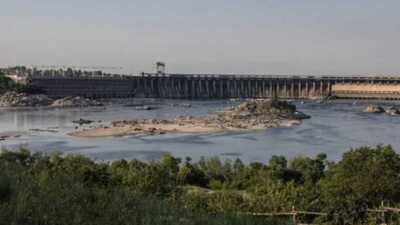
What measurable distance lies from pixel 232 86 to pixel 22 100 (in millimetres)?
52499

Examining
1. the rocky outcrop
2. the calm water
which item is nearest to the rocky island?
the calm water

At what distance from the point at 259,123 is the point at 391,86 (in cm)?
6409

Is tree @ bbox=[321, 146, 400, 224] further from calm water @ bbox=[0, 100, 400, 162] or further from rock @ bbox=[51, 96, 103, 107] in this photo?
rock @ bbox=[51, 96, 103, 107]

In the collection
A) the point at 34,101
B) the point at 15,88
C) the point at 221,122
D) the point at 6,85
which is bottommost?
the point at 221,122

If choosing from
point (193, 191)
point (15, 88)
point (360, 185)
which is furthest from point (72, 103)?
point (360, 185)

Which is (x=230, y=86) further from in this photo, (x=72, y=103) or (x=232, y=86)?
(x=72, y=103)

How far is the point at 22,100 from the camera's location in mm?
89500

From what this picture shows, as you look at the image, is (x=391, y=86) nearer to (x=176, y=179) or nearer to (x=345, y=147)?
(x=345, y=147)

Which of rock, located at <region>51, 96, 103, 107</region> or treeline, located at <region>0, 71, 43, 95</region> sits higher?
treeline, located at <region>0, 71, 43, 95</region>

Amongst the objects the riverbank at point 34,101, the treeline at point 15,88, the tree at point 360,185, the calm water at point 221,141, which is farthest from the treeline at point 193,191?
the treeline at point 15,88

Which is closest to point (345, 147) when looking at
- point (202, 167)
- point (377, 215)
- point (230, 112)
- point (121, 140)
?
point (121, 140)

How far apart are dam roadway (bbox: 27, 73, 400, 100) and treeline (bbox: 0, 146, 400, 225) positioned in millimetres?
92340

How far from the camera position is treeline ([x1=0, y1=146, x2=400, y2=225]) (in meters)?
5.89

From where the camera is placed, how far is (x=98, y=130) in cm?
5144
